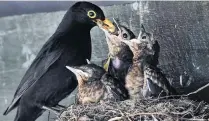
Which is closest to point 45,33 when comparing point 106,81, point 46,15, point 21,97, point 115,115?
point 46,15

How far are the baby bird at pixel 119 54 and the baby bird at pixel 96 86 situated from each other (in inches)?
4.8

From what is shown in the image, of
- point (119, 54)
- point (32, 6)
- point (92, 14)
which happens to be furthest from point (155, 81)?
point (32, 6)

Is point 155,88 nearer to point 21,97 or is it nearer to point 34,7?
point 21,97

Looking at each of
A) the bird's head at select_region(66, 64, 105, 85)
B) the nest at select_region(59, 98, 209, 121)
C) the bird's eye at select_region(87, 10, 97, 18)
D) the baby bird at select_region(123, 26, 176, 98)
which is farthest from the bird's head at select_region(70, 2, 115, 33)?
the nest at select_region(59, 98, 209, 121)

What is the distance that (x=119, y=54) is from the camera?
2.53 m

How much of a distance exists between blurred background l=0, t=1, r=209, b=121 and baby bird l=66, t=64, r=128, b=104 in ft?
1.81

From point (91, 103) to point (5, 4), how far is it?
2.93 feet

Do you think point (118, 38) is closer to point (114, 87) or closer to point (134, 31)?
point (114, 87)

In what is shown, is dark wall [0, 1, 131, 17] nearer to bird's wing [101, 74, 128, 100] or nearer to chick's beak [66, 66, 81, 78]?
chick's beak [66, 66, 81, 78]

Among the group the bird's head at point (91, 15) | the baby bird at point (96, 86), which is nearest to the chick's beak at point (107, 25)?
the bird's head at point (91, 15)

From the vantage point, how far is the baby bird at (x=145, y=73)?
2307 mm

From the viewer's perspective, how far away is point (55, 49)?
263cm

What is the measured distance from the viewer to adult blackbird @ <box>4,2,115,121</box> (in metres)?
2.61

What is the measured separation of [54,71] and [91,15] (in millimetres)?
327
